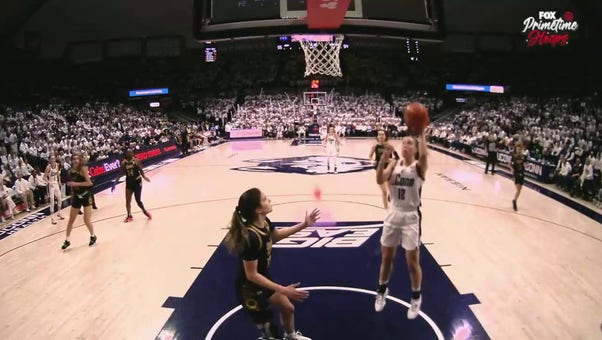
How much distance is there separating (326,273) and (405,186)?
7.87 ft

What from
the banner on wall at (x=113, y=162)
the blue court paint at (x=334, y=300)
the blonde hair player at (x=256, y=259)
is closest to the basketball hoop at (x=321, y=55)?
the banner on wall at (x=113, y=162)

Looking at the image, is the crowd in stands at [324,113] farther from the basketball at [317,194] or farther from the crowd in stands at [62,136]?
the basketball at [317,194]

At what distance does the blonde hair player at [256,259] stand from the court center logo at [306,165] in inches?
460

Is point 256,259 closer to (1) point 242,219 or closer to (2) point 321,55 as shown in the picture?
(1) point 242,219

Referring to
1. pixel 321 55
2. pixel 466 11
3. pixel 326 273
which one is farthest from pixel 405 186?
pixel 466 11

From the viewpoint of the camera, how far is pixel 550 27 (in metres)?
30.2

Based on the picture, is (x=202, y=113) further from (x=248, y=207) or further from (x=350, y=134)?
(x=248, y=207)

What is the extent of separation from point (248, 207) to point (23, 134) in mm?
18386

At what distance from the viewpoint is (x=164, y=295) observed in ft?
18.5

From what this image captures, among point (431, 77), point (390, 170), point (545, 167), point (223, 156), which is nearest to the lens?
point (390, 170)

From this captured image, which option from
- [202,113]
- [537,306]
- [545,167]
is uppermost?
[202,113]

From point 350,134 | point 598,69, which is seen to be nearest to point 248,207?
point 350,134

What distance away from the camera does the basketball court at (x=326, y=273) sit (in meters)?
4.76

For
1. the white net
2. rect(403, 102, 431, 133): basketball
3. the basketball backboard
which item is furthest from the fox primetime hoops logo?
rect(403, 102, 431, 133): basketball
